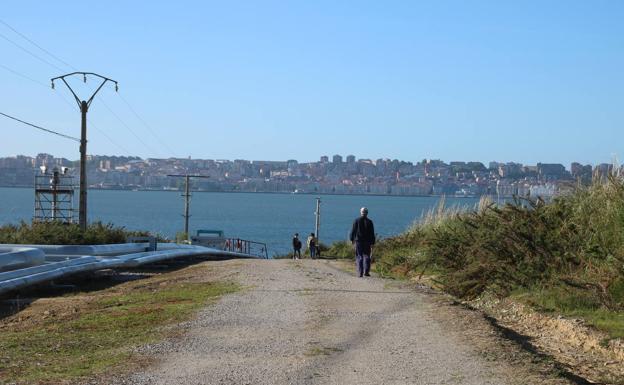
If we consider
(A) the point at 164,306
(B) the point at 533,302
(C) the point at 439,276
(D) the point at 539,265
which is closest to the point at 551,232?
(D) the point at 539,265

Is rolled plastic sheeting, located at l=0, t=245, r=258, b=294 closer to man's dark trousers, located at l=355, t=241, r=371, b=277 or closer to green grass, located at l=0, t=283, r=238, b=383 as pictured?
green grass, located at l=0, t=283, r=238, b=383

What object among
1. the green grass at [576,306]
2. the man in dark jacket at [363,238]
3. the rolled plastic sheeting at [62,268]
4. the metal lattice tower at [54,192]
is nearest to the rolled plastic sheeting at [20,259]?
the rolled plastic sheeting at [62,268]

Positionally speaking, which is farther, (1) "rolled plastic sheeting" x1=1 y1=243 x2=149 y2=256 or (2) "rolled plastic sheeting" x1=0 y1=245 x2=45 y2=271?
(1) "rolled plastic sheeting" x1=1 y1=243 x2=149 y2=256

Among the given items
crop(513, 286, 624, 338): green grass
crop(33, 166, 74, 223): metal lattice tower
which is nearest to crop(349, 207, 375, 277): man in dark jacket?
crop(513, 286, 624, 338): green grass

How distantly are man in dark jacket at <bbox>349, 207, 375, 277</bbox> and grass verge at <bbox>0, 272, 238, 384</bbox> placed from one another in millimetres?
3929

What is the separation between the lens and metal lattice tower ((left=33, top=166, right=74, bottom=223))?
4541cm

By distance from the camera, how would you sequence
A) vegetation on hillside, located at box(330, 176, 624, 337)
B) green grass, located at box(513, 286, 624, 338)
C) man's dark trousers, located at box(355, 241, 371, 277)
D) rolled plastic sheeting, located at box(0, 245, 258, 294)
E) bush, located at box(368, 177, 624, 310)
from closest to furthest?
green grass, located at box(513, 286, 624, 338) < vegetation on hillside, located at box(330, 176, 624, 337) < bush, located at box(368, 177, 624, 310) < rolled plastic sheeting, located at box(0, 245, 258, 294) < man's dark trousers, located at box(355, 241, 371, 277)

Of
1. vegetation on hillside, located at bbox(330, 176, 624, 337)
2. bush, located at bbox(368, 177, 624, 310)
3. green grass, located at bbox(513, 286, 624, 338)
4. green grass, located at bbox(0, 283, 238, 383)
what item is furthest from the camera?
bush, located at bbox(368, 177, 624, 310)

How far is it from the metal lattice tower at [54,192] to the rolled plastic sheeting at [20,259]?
932 inches

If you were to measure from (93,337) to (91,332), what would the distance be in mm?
522

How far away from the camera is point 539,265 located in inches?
611

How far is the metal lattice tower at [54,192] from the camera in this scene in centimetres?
4541

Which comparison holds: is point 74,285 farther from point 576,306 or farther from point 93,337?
point 576,306

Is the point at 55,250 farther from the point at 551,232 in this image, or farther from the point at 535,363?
the point at 535,363
